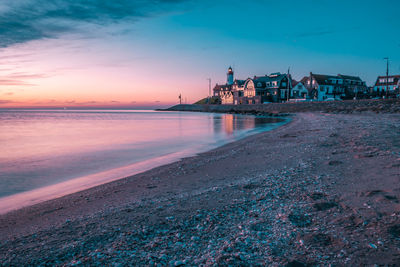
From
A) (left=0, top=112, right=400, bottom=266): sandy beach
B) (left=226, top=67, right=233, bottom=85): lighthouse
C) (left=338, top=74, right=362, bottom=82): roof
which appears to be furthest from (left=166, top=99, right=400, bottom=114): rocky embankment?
(left=0, top=112, right=400, bottom=266): sandy beach

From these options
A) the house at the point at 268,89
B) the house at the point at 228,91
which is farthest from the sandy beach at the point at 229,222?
the house at the point at 228,91

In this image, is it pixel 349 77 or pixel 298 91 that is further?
pixel 349 77

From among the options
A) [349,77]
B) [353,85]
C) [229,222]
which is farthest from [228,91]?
[229,222]

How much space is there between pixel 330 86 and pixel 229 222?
74.3 metres

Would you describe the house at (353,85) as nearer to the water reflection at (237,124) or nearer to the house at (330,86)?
the house at (330,86)

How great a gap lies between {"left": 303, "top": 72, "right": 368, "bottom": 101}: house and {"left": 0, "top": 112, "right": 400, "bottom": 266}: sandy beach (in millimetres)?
66965

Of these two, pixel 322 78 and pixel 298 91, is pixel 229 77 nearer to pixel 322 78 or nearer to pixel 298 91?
pixel 298 91

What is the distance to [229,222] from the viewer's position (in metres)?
3.77

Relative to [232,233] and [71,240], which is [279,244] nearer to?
[232,233]

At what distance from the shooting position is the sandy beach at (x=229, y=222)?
2912 millimetres

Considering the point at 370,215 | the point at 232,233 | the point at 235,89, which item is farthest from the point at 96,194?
the point at 235,89

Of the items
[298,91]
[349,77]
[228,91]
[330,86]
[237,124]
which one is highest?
[349,77]

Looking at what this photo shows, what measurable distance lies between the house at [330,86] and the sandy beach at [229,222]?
67.0 meters

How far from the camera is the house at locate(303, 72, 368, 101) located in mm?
65938
